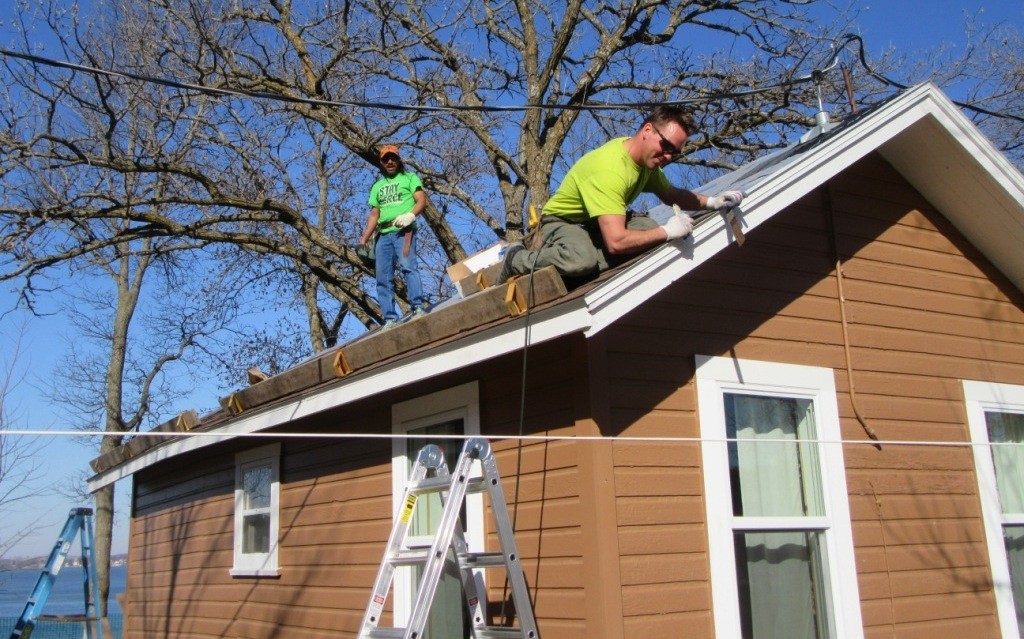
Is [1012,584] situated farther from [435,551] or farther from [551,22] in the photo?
[551,22]

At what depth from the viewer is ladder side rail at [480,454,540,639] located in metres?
4.25

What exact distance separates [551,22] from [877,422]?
1178 cm

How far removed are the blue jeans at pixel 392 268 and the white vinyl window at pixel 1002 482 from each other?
3.96 meters

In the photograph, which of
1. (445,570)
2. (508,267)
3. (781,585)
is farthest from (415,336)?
(781,585)

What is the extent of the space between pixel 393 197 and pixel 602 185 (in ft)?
10.7

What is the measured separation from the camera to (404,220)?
7.59 meters

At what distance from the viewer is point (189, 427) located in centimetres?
848

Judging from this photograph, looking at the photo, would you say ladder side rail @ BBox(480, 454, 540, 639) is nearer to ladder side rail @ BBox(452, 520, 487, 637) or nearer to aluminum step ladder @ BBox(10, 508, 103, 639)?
ladder side rail @ BBox(452, 520, 487, 637)

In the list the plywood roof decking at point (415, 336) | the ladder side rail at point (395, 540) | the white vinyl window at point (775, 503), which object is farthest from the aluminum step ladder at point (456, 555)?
the white vinyl window at point (775, 503)

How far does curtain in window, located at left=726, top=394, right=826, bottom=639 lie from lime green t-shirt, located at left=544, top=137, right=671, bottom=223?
1293mm

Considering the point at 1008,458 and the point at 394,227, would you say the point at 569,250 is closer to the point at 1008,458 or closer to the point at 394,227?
the point at 394,227

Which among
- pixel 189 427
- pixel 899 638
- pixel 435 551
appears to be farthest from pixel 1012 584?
pixel 189 427

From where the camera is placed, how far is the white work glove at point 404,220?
7586 millimetres

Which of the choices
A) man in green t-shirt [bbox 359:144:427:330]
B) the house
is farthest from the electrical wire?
man in green t-shirt [bbox 359:144:427:330]
